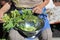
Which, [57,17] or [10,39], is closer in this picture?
[10,39]

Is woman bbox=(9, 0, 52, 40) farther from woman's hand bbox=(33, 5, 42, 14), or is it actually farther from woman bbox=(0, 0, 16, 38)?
woman bbox=(0, 0, 16, 38)

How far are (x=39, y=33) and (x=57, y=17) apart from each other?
3.24 feet

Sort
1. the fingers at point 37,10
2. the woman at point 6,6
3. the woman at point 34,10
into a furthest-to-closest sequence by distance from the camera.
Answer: the woman at point 6,6
the fingers at point 37,10
the woman at point 34,10

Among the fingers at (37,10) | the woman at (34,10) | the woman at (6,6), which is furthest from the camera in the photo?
the woman at (6,6)

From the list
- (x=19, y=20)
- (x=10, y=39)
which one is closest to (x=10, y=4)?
(x=19, y=20)

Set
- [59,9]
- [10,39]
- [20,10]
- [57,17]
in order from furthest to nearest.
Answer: [59,9], [57,17], [20,10], [10,39]

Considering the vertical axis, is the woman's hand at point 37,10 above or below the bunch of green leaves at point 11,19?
above

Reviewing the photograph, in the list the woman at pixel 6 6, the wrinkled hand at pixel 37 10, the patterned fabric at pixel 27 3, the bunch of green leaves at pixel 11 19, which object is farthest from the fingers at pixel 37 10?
the woman at pixel 6 6

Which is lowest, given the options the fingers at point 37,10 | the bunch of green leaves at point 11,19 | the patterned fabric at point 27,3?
the bunch of green leaves at point 11,19

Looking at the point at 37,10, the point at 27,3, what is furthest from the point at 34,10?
the point at 27,3

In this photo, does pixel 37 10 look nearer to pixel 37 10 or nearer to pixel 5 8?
pixel 37 10

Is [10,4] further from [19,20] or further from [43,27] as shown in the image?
[43,27]

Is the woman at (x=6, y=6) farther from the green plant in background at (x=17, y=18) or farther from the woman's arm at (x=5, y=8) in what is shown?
the green plant in background at (x=17, y=18)

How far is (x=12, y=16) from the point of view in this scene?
9.61 ft
